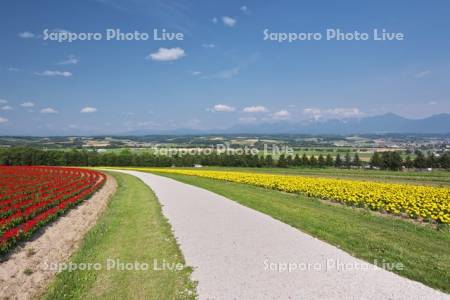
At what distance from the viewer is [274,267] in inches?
273

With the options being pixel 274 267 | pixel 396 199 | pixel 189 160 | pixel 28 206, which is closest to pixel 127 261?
pixel 274 267

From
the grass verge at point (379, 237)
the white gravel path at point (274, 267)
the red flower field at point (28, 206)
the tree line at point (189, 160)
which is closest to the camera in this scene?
the white gravel path at point (274, 267)

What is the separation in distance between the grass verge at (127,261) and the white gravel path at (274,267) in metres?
0.44

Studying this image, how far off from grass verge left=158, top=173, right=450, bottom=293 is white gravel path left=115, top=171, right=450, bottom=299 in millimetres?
421

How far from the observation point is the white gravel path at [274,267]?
18.9ft

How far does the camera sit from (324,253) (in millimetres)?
7781

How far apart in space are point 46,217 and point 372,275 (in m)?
11.7

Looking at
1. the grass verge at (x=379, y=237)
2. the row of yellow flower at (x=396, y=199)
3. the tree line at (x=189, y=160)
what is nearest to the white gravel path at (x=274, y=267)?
the grass verge at (x=379, y=237)

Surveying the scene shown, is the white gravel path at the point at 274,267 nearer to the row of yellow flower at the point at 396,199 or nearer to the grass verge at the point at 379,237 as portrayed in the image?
the grass verge at the point at 379,237

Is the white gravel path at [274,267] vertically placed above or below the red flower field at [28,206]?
below

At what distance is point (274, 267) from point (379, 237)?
4.22 metres

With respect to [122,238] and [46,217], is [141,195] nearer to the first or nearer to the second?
[46,217]

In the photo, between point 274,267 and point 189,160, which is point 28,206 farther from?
point 189,160

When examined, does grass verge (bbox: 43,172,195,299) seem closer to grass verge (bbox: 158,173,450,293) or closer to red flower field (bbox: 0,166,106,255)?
red flower field (bbox: 0,166,106,255)
